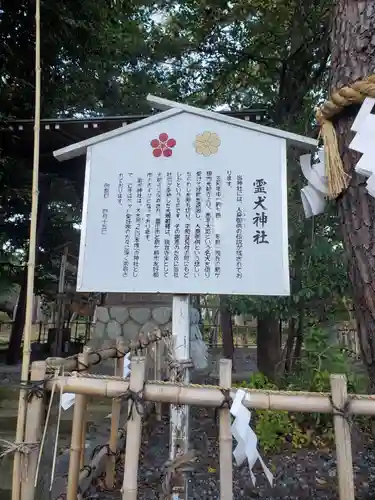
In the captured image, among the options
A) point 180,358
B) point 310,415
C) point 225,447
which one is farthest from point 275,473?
point 225,447

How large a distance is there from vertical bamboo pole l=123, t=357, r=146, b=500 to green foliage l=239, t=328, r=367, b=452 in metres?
2.20

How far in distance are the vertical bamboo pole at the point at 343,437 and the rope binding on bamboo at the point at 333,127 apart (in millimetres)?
791

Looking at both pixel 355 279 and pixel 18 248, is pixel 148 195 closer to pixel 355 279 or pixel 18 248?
pixel 355 279

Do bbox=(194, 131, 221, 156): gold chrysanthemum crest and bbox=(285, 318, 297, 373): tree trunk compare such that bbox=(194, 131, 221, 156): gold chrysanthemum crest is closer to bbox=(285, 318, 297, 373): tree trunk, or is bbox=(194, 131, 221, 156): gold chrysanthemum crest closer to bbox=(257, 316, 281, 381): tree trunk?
bbox=(285, 318, 297, 373): tree trunk

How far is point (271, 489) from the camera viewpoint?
2.99 m

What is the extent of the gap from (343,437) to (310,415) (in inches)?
105

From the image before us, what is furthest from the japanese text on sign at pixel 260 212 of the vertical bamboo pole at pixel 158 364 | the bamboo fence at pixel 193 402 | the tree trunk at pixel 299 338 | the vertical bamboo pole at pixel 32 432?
the tree trunk at pixel 299 338

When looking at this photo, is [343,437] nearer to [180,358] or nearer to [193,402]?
[193,402]

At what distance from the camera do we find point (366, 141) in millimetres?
1593

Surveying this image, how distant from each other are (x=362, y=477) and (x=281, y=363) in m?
2.04

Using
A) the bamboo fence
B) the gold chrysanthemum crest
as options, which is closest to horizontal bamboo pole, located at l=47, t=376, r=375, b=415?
the bamboo fence

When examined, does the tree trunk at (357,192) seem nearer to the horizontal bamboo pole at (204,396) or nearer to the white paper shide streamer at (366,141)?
the white paper shide streamer at (366,141)

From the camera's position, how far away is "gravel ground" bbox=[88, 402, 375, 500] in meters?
2.91

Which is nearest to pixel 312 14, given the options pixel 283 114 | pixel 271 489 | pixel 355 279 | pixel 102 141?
pixel 283 114
